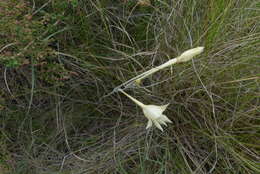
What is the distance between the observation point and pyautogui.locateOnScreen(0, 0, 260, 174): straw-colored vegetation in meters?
0.95

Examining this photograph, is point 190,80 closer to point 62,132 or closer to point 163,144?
point 163,144

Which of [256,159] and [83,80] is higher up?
[83,80]

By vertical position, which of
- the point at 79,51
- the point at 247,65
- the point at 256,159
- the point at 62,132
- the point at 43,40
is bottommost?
the point at 256,159

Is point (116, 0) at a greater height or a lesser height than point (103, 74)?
greater

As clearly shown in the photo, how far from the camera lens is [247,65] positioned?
3.19ft

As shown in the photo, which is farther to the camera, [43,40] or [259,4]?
[259,4]

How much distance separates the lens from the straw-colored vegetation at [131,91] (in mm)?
950

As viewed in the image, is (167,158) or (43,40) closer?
(43,40)

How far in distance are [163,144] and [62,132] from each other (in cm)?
33

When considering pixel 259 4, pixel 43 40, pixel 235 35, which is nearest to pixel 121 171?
pixel 43 40

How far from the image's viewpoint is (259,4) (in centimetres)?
104

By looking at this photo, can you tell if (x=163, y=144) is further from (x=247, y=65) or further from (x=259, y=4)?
(x=259, y=4)

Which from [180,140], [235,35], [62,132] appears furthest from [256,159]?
[62,132]

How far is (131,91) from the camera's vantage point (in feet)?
3.48
